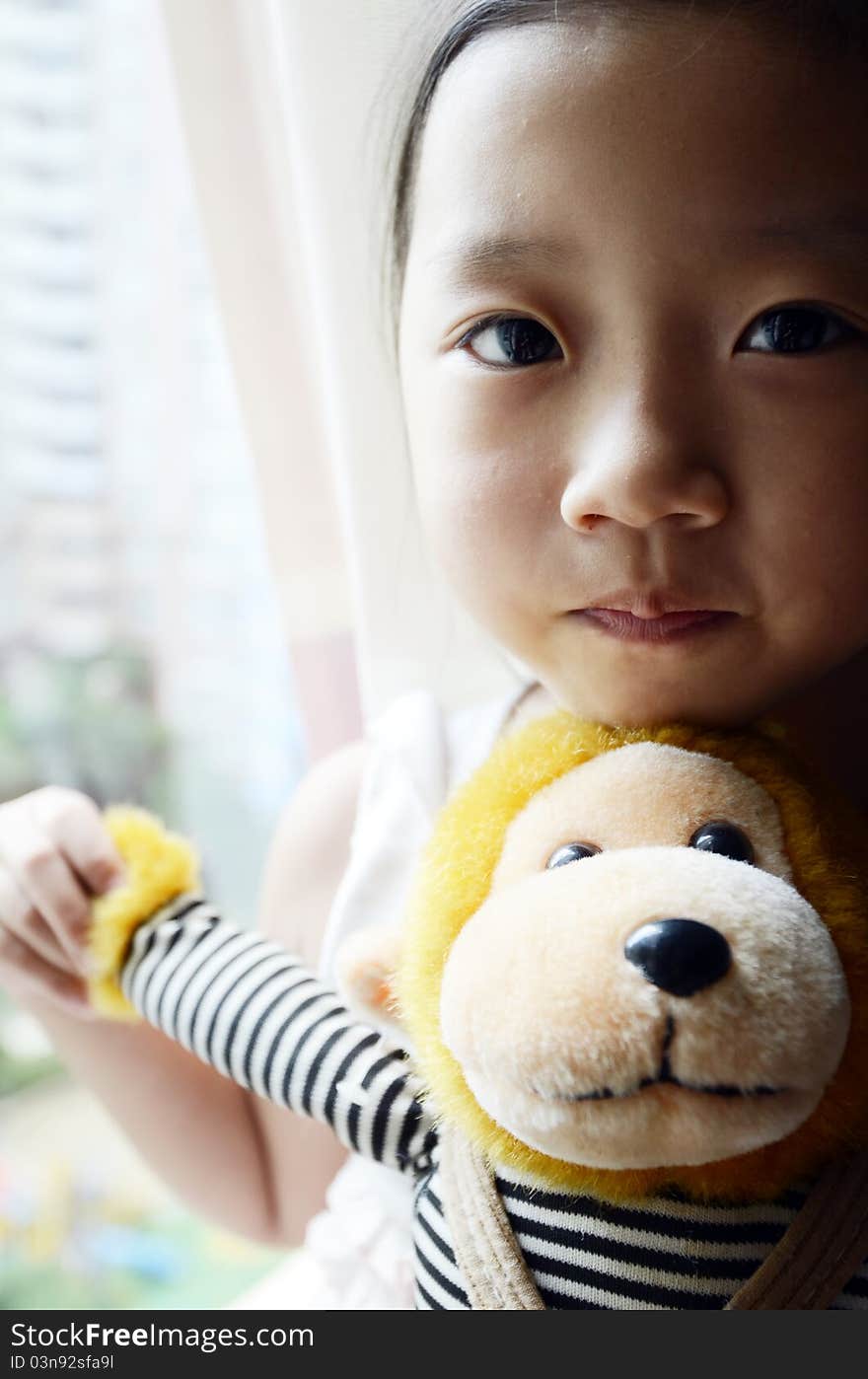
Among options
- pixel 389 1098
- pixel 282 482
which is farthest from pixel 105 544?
pixel 389 1098

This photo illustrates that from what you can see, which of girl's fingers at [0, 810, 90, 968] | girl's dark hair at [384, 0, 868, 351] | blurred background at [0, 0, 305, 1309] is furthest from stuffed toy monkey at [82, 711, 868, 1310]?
blurred background at [0, 0, 305, 1309]

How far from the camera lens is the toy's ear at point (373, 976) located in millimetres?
498

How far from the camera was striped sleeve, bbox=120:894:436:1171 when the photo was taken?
0.54 meters

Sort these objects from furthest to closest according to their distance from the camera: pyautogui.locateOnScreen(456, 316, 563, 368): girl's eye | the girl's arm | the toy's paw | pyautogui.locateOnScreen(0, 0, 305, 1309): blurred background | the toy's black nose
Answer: pyautogui.locateOnScreen(0, 0, 305, 1309): blurred background → the girl's arm → the toy's paw → pyautogui.locateOnScreen(456, 316, 563, 368): girl's eye → the toy's black nose

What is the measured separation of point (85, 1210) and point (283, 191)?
0.91m

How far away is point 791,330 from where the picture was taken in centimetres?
46

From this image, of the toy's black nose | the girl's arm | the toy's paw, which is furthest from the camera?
the girl's arm

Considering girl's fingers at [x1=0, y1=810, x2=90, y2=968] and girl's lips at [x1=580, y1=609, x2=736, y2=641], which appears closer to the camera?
girl's lips at [x1=580, y1=609, x2=736, y2=641]

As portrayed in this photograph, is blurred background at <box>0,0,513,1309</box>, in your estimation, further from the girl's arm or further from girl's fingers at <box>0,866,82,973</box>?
girl's fingers at <box>0,866,82,973</box>

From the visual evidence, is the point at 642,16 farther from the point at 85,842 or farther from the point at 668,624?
the point at 85,842

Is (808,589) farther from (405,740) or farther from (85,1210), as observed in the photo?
(85,1210)

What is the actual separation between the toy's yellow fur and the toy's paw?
0.19 metres

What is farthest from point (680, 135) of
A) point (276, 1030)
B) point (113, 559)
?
→ point (113, 559)

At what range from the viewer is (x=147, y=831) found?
0.65m
